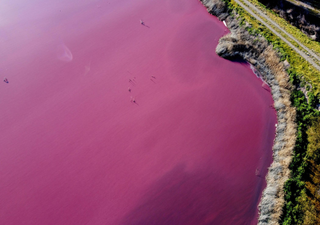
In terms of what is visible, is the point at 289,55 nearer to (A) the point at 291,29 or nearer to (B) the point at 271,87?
(B) the point at 271,87

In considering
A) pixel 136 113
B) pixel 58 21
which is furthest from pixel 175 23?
pixel 58 21

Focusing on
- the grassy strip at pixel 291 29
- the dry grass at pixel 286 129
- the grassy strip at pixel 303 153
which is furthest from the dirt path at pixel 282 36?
the dry grass at pixel 286 129

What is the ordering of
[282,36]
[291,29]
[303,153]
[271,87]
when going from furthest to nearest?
[291,29] < [282,36] < [271,87] < [303,153]

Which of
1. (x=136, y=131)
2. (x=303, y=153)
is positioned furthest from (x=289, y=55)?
(x=136, y=131)

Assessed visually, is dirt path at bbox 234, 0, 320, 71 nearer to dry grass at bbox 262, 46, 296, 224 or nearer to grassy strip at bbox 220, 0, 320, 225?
grassy strip at bbox 220, 0, 320, 225

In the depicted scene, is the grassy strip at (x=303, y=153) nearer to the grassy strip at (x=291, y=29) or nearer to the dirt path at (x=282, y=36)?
the dirt path at (x=282, y=36)
